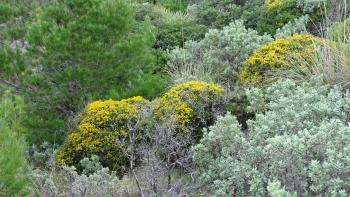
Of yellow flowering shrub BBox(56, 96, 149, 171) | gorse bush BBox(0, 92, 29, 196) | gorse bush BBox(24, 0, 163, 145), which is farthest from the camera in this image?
gorse bush BBox(24, 0, 163, 145)

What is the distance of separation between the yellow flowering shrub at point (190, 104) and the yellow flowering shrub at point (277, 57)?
35.8 inches

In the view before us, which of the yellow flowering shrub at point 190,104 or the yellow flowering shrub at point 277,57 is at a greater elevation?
the yellow flowering shrub at point 277,57

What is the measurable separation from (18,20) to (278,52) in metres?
3.74

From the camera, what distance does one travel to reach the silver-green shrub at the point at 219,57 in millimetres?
8945

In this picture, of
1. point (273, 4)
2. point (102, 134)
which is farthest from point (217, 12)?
point (102, 134)

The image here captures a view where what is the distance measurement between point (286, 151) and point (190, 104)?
93.3 inches

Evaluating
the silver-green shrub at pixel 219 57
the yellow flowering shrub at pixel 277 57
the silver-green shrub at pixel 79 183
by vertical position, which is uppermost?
the yellow flowering shrub at pixel 277 57

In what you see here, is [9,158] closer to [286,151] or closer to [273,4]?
[286,151]

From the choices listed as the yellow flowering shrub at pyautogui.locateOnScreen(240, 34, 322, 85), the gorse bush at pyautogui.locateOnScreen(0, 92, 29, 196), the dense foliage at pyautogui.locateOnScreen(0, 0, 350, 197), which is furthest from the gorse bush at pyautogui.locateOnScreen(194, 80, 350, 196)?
the gorse bush at pyautogui.locateOnScreen(0, 92, 29, 196)

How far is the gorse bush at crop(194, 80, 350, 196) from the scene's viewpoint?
15.4ft

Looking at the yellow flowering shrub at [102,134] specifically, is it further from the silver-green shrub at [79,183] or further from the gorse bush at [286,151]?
the gorse bush at [286,151]

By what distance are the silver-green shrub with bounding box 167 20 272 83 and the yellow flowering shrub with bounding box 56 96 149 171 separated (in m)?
1.83

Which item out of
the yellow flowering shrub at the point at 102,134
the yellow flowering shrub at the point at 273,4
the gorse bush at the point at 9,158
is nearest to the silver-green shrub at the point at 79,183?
the yellow flowering shrub at the point at 102,134

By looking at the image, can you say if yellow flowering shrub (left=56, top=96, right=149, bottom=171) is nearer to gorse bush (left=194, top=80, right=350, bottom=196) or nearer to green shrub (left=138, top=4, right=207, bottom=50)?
gorse bush (left=194, top=80, right=350, bottom=196)
